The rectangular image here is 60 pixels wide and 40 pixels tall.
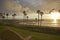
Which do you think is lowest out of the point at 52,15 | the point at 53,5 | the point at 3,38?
the point at 3,38

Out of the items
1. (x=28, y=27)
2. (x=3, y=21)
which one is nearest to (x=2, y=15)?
(x=3, y=21)

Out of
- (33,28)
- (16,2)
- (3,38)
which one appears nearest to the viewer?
(3,38)

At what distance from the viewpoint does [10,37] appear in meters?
3.14

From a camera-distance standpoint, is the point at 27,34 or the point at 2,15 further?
the point at 2,15

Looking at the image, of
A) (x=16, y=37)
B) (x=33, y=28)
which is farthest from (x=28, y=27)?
(x=16, y=37)

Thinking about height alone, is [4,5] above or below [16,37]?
above

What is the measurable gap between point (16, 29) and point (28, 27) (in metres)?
0.28

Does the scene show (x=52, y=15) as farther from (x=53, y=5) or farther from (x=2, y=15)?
(x=2, y=15)

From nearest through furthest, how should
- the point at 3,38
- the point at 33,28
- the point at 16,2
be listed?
1. the point at 3,38
2. the point at 33,28
3. the point at 16,2

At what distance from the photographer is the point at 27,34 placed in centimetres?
328

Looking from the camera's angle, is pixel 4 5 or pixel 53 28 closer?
pixel 53 28

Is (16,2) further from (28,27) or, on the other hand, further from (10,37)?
(10,37)

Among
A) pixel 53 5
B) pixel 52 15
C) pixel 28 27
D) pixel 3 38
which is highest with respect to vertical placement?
pixel 53 5

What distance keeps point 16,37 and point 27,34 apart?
0.90 ft
